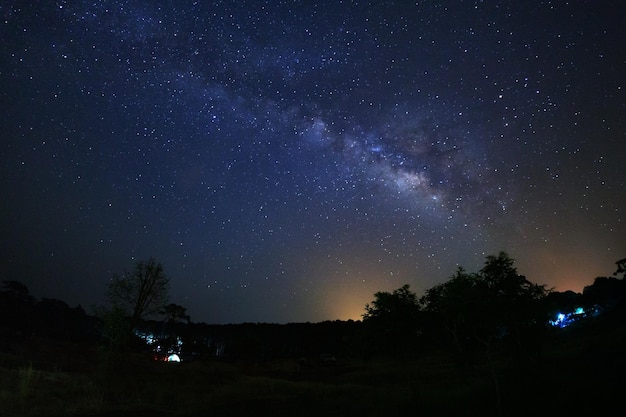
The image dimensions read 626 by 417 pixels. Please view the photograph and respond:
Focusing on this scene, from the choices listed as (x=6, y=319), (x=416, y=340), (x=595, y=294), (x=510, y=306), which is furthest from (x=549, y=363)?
(x=6, y=319)

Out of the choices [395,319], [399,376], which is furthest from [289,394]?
[399,376]

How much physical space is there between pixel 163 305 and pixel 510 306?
36421 millimetres

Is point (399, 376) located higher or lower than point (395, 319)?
lower

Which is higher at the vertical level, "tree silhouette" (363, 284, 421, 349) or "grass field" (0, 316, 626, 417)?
"tree silhouette" (363, 284, 421, 349)

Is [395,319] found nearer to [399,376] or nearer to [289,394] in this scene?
[289,394]

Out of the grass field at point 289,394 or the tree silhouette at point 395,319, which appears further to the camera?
the tree silhouette at point 395,319

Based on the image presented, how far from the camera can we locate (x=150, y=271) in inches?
1706

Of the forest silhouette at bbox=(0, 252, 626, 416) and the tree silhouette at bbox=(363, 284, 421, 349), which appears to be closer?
the forest silhouette at bbox=(0, 252, 626, 416)

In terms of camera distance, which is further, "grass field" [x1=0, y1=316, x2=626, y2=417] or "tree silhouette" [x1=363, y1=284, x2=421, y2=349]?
"tree silhouette" [x1=363, y1=284, x2=421, y2=349]

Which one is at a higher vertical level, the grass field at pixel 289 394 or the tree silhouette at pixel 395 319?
the tree silhouette at pixel 395 319

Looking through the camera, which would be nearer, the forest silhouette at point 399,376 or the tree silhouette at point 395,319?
the forest silhouette at point 399,376

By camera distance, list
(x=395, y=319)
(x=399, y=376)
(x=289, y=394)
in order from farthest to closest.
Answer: (x=399, y=376)
(x=289, y=394)
(x=395, y=319)

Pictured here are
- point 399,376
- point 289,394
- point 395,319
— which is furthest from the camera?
point 399,376

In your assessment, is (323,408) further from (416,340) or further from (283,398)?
(416,340)
